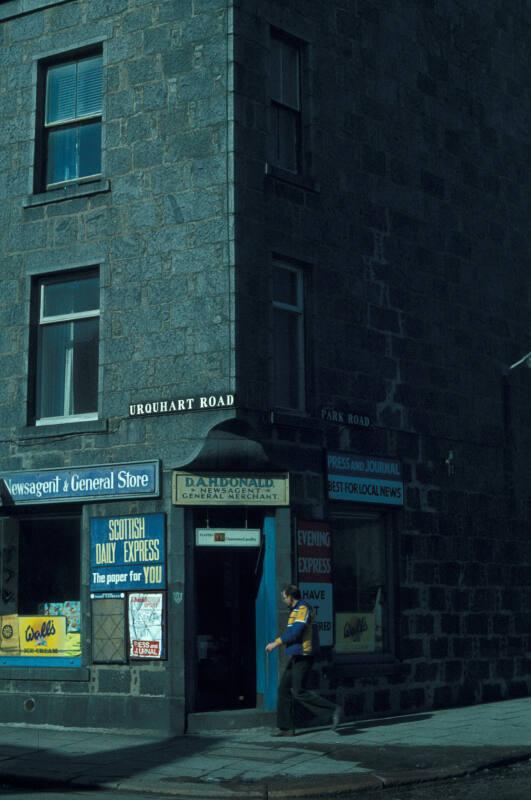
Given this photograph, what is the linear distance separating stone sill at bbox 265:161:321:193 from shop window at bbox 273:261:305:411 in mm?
1240

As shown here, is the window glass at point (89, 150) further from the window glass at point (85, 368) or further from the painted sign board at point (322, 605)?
the painted sign board at point (322, 605)

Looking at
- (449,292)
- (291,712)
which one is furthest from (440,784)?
(449,292)

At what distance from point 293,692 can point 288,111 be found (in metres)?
8.83

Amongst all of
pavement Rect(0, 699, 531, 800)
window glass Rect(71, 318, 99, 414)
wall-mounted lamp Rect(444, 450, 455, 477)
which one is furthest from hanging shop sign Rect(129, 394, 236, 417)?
wall-mounted lamp Rect(444, 450, 455, 477)

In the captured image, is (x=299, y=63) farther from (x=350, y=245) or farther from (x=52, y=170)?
(x=52, y=170)

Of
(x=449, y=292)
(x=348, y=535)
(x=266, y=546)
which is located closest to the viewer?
(x=266, y=546)

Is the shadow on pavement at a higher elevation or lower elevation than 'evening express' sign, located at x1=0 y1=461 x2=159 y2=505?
lower

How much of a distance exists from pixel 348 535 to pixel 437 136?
7548 mm

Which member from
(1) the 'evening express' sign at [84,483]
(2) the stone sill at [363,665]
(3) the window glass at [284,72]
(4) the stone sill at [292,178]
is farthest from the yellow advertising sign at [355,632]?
(3) the window glass at [284,72]

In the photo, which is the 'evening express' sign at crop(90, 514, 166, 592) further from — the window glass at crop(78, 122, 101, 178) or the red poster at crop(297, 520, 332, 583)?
the window glass at crop(78, 122, 101, 178)

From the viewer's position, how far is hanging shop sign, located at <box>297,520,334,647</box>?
17.6m

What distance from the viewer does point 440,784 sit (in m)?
12.5

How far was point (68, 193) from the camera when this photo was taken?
740 inches

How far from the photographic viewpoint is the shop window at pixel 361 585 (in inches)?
730
